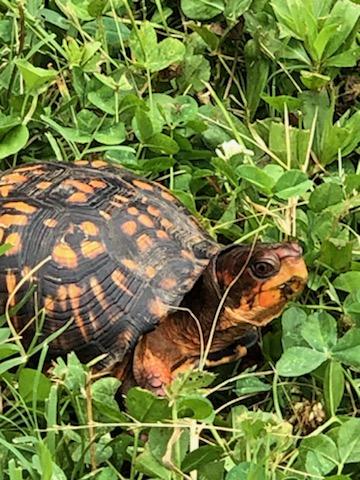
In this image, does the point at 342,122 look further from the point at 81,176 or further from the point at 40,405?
the point at 40,405

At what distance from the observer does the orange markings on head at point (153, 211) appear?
1.68m

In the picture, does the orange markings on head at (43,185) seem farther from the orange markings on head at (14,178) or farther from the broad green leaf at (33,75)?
the broad green leaf at (33,75)

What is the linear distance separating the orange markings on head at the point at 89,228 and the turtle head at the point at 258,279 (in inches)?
7.0

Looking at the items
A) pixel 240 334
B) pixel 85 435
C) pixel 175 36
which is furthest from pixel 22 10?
pixel 85 435

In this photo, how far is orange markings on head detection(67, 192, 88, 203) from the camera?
1.64 metres

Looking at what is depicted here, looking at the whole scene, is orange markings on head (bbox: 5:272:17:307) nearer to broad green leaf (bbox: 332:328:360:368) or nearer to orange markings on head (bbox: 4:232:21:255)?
orange markings on head (bbox: 4:232:21:255)

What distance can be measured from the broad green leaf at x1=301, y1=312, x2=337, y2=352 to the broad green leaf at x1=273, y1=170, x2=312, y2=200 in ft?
0.70

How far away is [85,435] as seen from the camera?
137cm

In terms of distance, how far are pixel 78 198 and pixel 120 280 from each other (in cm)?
14

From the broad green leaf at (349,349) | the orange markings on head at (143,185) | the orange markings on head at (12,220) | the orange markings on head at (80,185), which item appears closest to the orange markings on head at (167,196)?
the orange markings on head at (143,185)

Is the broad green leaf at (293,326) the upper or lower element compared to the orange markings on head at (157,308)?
lower

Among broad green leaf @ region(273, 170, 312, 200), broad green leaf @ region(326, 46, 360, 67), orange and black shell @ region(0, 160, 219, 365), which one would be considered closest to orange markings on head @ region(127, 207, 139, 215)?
orange and black shell @ region(0, 160, 219, 365)

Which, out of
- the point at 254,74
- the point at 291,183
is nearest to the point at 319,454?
the point at 291,183

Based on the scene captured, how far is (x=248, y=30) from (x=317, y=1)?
5.7 inches
